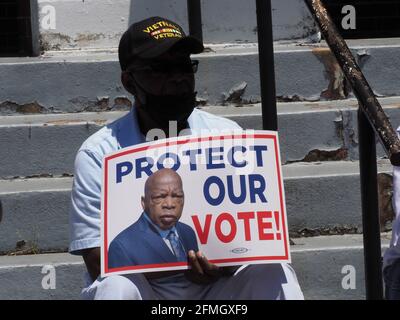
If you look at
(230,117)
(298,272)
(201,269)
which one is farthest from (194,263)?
(230,117)

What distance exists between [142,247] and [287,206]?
171 cm

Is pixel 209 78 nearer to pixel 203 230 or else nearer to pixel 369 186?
pixel 369 186

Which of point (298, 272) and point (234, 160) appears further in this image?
point (298, 272)

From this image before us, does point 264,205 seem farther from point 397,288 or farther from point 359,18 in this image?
point 359,18

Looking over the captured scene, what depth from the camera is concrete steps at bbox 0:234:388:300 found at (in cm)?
487

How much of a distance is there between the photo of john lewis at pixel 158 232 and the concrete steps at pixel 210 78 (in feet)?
7.09

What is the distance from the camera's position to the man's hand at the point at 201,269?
358 centimetres

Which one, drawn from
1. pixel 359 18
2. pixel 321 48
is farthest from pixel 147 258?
pixel 359 18

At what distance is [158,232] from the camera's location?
360 centimetres

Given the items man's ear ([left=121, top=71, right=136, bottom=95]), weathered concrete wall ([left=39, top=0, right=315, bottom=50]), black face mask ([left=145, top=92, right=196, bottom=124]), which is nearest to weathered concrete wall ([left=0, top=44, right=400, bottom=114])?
weathered concrete wall ([left=39, top=0, right=315, bottom=50])

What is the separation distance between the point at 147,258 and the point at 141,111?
663mm

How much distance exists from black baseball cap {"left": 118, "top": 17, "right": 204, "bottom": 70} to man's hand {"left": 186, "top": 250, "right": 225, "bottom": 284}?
781 millimetres

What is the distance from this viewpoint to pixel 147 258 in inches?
142

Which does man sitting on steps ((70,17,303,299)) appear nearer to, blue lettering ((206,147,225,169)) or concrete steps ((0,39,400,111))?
blue lettering ((206,147,225,169))
